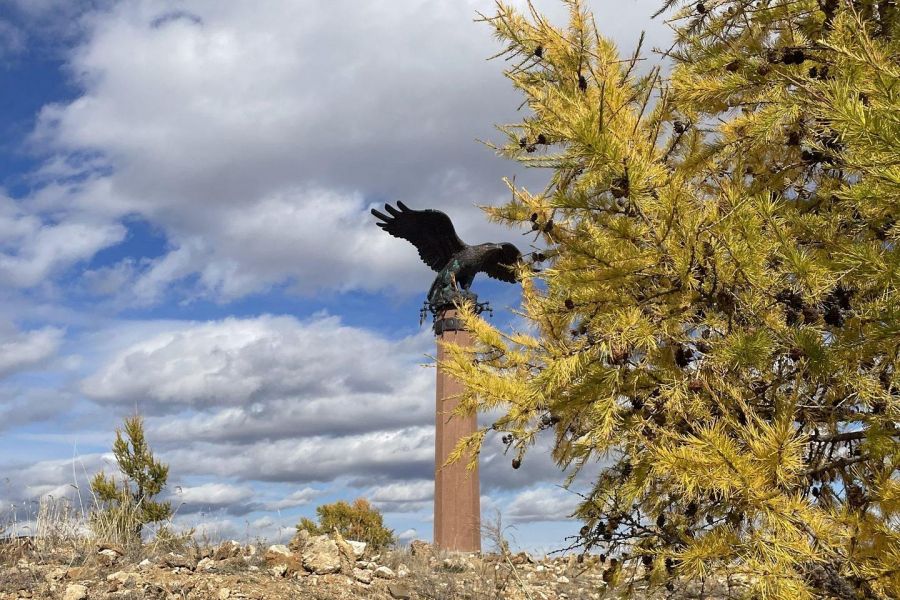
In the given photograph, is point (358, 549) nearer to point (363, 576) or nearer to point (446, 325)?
point (363, 576)

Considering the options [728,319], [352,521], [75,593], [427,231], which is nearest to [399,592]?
[75,593]

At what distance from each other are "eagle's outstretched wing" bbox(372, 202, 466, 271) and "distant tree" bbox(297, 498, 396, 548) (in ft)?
16.4

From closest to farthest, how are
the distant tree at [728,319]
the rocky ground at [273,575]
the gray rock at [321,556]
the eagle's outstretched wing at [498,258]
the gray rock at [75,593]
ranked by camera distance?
1. the distant tree at [728,319]
2. the gray rock at [75,593]
3. the rocky ground at [273,575]
4. the gray rock at [321,556]
5. the eagle's outstretched wing at [498,258]

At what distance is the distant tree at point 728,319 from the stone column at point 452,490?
6.10 metres

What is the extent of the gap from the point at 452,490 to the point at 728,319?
7509mm

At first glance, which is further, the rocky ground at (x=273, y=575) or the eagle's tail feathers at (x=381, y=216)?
the eagle's tail feathers at (x=381, y=216)

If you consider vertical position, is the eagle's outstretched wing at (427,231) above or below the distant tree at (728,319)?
above

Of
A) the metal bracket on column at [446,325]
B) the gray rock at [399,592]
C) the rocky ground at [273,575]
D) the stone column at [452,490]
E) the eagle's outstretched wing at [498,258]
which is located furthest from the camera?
the eagle's outstretched wing at [498,258]

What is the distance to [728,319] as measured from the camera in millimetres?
2896

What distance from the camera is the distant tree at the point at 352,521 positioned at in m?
13.3

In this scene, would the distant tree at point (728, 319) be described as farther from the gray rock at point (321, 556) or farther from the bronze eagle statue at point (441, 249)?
the bronze eagle statue at point (441, 249)

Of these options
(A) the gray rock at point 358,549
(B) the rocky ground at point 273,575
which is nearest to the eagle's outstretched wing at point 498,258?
(B) the rocky ground at point 273,575

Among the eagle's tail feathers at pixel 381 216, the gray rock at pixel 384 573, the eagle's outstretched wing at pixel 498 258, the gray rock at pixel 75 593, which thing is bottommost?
the gray rock at pixel 384 573

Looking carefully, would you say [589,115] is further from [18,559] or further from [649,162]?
[18,559]
